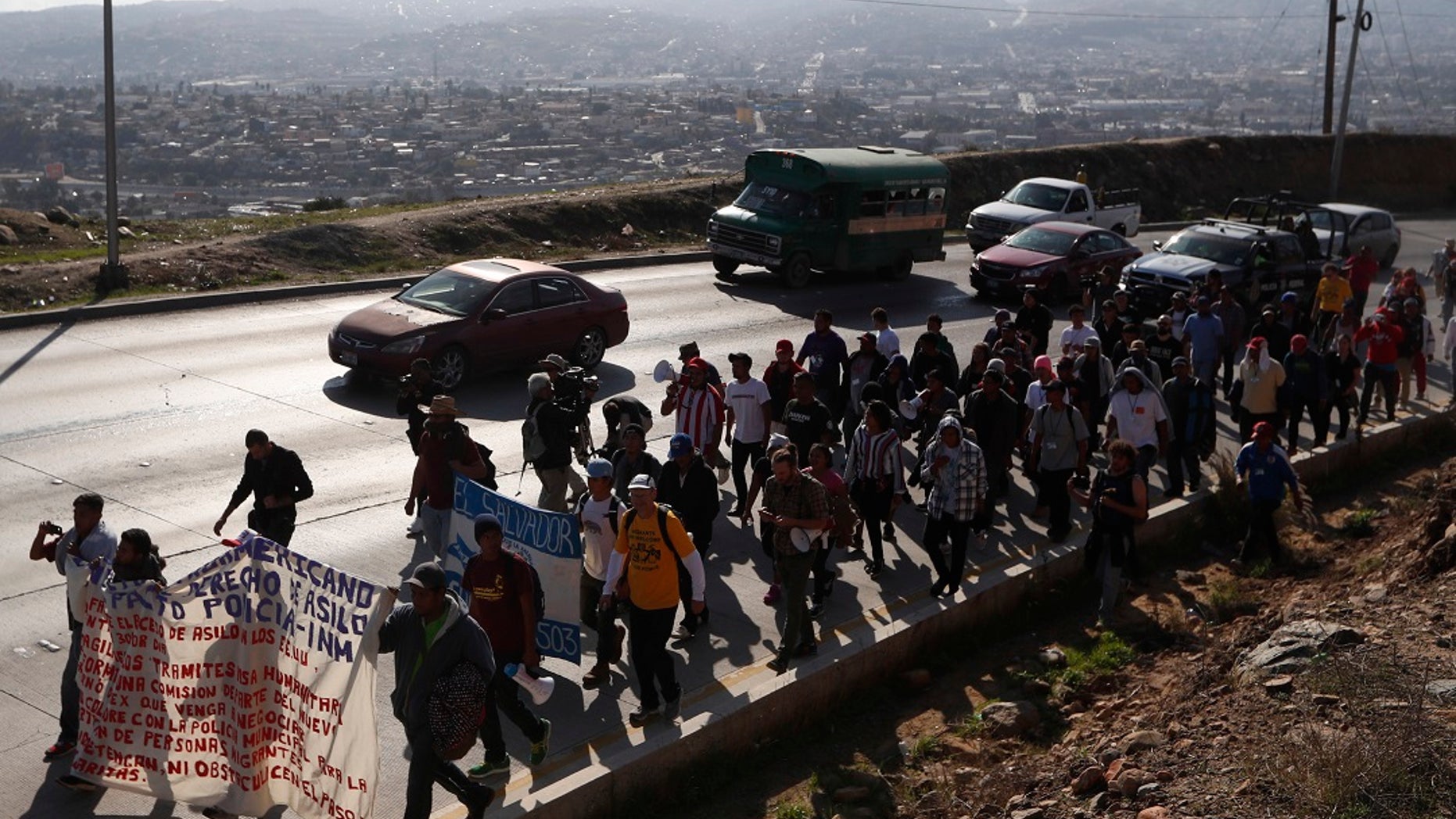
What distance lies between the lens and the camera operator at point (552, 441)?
12.3 meters

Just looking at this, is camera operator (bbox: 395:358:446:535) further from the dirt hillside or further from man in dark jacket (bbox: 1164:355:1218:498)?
the dirt hillside

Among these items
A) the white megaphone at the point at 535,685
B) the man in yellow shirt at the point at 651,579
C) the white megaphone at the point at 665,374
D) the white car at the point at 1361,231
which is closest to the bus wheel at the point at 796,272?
the white car at the point at 1361,231

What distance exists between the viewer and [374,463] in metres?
15.1

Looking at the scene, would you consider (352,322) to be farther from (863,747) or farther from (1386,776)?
(1386,776)

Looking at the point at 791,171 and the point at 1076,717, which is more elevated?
the point at 791,171

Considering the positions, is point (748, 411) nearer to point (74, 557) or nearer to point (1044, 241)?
point (74, 557)

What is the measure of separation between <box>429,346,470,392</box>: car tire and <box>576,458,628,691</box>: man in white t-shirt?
7.81 m

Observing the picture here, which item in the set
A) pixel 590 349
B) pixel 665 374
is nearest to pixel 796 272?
pixel 590 349

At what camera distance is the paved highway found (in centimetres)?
980

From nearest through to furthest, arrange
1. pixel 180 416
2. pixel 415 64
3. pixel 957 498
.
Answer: pixel 957 498 → pixel 180 416 → pixel 415 64

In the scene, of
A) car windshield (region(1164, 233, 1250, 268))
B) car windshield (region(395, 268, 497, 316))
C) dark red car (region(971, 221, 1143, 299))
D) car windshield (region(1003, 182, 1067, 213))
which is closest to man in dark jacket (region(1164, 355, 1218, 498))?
car windshield (region(395, 268, 497, 316))

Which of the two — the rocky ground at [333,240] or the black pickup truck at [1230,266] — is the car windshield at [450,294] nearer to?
the rocky ground at [333,240]

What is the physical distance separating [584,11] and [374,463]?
17243 cm

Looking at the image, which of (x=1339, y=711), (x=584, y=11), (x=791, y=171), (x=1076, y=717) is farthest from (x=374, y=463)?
(x=584, y=11)
